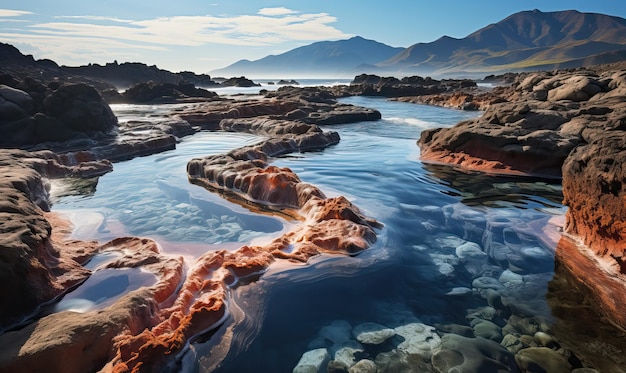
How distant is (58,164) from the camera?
439 inches

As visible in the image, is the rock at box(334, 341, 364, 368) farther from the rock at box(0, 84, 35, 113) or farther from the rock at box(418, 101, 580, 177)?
the rock at box(0, 84, 35, 113)

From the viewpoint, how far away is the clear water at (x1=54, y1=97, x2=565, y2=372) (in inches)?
163

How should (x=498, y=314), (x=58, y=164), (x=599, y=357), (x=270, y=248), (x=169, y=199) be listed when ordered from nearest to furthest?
(x=599, y=357) → (x=498, y=314) → (x=270, y=248) → (x=169, y=199) → (x=58, y=164)

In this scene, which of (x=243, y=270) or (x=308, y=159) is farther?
(x=308, y=159)

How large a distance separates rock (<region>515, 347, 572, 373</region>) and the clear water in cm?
66

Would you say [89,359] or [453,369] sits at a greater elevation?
[89,359]

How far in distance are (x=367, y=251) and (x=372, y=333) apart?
1901 mm

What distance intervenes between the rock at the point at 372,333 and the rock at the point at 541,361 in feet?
3.89

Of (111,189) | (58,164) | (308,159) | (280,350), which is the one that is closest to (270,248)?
(280,350)

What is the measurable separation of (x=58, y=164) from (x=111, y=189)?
2833 mm

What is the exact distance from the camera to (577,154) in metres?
6.30

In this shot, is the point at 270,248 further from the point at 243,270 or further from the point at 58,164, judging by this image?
the point at 58,164

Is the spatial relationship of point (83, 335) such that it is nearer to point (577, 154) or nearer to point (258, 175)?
point (258, 175)

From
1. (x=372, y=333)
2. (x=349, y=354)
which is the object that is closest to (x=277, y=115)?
(x=372, y=333)
